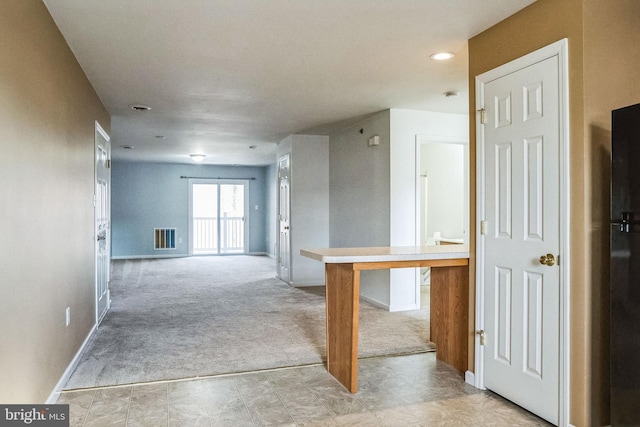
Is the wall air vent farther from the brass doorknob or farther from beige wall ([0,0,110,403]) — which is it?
the brass doorknob

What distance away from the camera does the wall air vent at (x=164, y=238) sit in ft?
35.9

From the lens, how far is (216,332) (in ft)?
13.7

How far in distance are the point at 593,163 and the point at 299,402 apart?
2093 millimetres

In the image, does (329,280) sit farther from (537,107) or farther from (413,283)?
A: (413,283)

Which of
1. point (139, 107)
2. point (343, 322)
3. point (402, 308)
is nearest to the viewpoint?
point (343, 322)

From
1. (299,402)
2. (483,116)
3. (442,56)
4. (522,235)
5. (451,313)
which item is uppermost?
(442,56)

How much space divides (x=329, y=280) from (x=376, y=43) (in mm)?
1706

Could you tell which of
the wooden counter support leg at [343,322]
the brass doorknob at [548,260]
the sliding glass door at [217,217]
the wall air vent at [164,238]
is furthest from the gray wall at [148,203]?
the brass doorknob at [548,260]

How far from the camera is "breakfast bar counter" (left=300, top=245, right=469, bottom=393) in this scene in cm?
286

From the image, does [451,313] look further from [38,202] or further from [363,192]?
[38,202]

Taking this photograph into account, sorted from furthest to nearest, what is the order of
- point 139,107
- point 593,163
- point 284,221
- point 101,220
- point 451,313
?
1. point 284,221
2. point 139,107
3. point 101,220
4. point 451,313
5. point 593,163

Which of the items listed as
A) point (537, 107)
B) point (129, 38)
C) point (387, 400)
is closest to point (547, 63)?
point (537, 107)

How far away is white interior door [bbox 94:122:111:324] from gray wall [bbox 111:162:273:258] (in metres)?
5.79

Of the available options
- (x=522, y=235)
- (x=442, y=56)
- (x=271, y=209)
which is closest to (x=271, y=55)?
(x=442, y=56)
